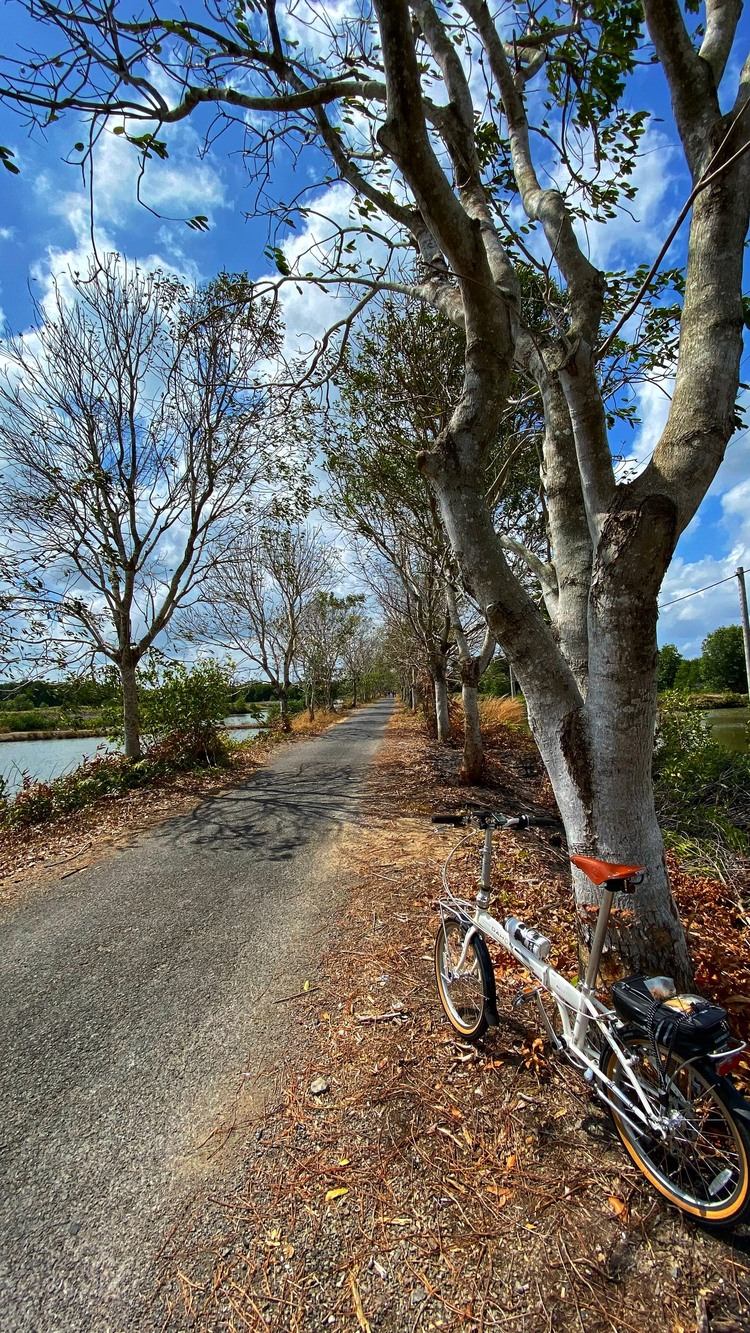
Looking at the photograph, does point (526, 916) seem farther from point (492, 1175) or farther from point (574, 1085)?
point (492, 1175)

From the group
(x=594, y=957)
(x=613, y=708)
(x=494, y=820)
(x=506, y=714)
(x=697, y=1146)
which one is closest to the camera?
(x=697, y=1146)

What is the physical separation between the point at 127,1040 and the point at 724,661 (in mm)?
41879

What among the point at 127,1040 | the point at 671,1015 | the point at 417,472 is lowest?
the point at 127,1040

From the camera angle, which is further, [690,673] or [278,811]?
[690,673]

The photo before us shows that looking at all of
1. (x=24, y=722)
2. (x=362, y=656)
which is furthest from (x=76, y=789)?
(x=362, y=656)

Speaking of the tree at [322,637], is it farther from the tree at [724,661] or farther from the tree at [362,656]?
the tree at [724,661]

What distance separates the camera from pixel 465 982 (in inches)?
102

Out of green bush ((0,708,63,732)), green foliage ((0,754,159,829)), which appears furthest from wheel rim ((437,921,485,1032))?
green bush ((0,708,63,732))

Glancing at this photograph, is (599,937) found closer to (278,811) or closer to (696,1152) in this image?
(696,1152)

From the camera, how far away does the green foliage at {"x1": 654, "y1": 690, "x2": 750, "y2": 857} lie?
176 inches

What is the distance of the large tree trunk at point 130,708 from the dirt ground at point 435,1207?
781 cm

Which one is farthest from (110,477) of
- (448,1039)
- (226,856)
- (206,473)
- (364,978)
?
(448,1039)

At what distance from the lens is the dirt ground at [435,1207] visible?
1413 mm

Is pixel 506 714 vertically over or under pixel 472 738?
under
